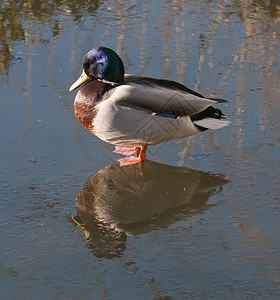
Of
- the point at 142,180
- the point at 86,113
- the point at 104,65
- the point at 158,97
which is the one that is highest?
the point at 104,65

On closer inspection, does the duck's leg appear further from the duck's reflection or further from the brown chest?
the brown chest

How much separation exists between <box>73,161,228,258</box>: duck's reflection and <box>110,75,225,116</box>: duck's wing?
405mm

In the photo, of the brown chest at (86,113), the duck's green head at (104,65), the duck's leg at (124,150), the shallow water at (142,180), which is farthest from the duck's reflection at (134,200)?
the duck's green head at (104,65)

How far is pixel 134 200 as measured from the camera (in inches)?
140

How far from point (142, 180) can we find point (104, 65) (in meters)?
0.81

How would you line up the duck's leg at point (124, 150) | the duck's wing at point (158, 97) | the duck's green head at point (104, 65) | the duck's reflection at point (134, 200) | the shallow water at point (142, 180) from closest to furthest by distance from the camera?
Answer: the shallow water at point (142, 180), the duck's reflection at point (134, 200), the duck's wing at point (158, 97), the duck's green head at point (104, 65), the duck's leg at point (124, 150)

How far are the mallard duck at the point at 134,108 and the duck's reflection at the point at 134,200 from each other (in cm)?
23

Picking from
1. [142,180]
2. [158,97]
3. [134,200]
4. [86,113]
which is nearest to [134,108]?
[158,97]

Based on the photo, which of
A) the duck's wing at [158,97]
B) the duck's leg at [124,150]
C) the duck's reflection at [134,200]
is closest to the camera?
the duck's reflection at [134,200]

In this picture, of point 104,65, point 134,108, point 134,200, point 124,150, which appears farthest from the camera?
point 124,150

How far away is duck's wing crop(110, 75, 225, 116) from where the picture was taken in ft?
12.4

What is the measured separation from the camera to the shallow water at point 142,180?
2.79 metres

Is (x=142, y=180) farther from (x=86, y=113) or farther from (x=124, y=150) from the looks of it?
(x=86, y=113)

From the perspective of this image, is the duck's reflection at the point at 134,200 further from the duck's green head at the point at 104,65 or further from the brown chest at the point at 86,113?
the duck's green head at the point at 104,65
